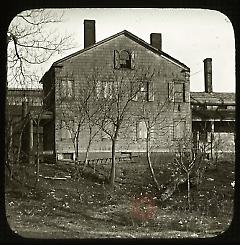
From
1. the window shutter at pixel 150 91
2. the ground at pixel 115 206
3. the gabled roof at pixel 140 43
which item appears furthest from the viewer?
the window shutter at pixel 150 91

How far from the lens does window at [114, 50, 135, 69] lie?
1753 millimetres

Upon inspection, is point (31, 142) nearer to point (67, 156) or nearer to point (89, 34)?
point (67, 156)

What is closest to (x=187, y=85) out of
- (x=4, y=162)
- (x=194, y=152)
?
(x=194, y=152)

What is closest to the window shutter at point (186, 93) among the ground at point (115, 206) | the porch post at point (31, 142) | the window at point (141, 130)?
the window at point (141, 130)

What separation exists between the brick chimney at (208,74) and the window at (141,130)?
0.32 meters

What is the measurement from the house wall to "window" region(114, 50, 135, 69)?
0.06 ft

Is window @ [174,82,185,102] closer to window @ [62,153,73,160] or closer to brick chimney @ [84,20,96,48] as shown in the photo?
brick chimney @ [84,20,96,48]

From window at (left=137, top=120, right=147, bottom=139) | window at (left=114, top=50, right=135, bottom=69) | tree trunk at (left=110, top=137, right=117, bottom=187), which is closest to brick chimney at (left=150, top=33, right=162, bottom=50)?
window at (left=114, top=50, right=135, bottom=69)

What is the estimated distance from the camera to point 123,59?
1.79 metres

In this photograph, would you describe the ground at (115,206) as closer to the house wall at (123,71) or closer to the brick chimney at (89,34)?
the house wall at (123,71)

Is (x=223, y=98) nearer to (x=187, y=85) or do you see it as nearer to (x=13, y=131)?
(x=187, y=85)

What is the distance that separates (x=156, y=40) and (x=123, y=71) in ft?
0.67

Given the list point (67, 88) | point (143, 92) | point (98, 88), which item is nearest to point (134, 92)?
point (143, 92)

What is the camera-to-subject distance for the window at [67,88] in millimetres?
1856
